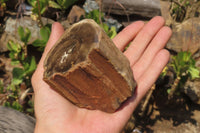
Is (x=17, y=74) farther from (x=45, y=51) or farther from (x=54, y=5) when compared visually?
(x=54, y=5)

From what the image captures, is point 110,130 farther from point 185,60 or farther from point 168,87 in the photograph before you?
point 168,87

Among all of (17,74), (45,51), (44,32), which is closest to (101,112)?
(45,51)

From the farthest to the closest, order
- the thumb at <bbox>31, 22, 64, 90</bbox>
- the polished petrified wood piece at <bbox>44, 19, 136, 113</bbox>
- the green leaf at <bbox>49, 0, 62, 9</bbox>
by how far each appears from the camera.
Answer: the green leaf at <bbox>49, 0, 62, 9</bbox> → the thumb at <bbox>31, 22, 64, 90</bbox> → the polished petrified wood piece at <bbox>44, 19, 136, 113</bbox>

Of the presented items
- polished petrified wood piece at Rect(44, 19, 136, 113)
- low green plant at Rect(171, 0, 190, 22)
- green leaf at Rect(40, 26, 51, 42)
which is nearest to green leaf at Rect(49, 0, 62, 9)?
green leaf at Rect(40, 26, 51, 42)

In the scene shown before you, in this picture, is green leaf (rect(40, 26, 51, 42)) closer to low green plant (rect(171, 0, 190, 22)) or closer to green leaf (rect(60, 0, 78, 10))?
green leaf (rect(60, 0, 78, 10))

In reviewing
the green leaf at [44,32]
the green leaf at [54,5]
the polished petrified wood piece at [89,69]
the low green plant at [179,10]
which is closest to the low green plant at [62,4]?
the green leaf at [54,5]

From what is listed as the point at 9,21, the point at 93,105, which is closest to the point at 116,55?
the point at 93,105

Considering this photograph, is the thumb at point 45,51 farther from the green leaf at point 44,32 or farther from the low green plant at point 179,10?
the low green plant at point 179,10
